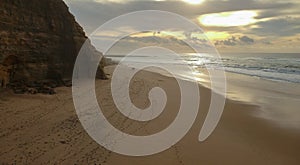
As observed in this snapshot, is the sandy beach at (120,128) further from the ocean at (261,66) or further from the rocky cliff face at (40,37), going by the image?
the ocean at (261,66)

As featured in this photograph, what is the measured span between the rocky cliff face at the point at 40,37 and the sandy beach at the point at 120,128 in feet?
8.66

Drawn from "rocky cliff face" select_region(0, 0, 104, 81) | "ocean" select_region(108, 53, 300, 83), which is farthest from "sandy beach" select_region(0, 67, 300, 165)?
"ocean" select_region(108, 53, 300, 83)

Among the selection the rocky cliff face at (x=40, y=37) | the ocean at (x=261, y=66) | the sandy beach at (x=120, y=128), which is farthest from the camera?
the ocean at (x=261, y=66)

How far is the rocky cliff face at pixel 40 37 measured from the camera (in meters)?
13.3

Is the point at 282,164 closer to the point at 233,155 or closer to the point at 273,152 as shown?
the point at 273,152

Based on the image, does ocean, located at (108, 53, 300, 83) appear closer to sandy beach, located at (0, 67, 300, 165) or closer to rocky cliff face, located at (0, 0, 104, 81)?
sandy beach, located at (0, 67, 300, 165)

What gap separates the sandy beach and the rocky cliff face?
264cm

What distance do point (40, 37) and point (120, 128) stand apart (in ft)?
28.7

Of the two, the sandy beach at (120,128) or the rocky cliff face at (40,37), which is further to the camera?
the rocky cliff face at (40,37)

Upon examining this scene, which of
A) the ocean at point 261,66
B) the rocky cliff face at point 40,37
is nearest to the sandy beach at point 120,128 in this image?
the rocky cliff face at point 40,37

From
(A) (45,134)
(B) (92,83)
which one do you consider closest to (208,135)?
(A) (45,134)

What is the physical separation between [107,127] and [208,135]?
138 inches

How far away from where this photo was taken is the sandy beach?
Result: 6.93m

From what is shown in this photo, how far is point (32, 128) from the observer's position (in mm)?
8492
